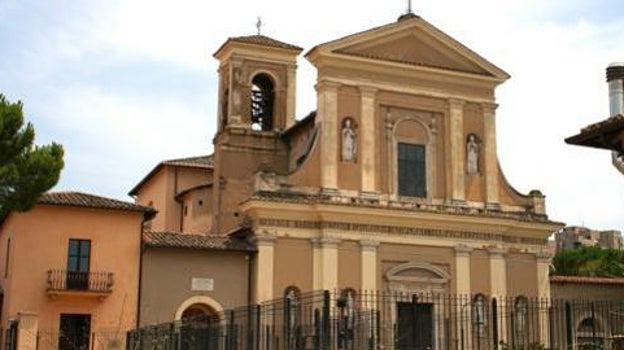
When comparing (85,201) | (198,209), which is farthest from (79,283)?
(198,209)

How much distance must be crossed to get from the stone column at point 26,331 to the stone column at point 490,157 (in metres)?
14.3

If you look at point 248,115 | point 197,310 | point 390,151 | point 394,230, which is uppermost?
point 248,115

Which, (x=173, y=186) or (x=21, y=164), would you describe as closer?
(x=21, y=164)

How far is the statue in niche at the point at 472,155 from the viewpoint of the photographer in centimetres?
3105

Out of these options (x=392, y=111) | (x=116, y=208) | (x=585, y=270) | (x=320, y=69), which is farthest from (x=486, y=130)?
(x=585, y=270)

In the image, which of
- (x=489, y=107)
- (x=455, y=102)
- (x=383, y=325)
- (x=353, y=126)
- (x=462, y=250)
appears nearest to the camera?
(x=383, y=325)

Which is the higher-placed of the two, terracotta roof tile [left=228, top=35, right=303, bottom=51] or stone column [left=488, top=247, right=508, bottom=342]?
terracotta roof tile [left=228, top=35, right=303, bottom=51]

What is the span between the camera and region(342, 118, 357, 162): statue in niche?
1154 inches

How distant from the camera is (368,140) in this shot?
96.7ft

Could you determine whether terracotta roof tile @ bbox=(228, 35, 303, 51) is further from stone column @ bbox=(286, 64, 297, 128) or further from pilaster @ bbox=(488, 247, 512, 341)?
pilaster @ bbox=(488, 247, 512, 341)

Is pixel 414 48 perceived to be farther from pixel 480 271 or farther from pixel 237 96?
pixel 480 271

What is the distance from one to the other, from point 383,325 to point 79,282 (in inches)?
322

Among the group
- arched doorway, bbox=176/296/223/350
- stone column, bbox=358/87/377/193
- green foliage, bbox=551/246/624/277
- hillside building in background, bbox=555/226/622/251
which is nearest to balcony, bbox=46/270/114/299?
arched doorway, bbox=176/296/223/350

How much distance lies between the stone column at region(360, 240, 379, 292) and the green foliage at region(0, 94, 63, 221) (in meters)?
9.74
